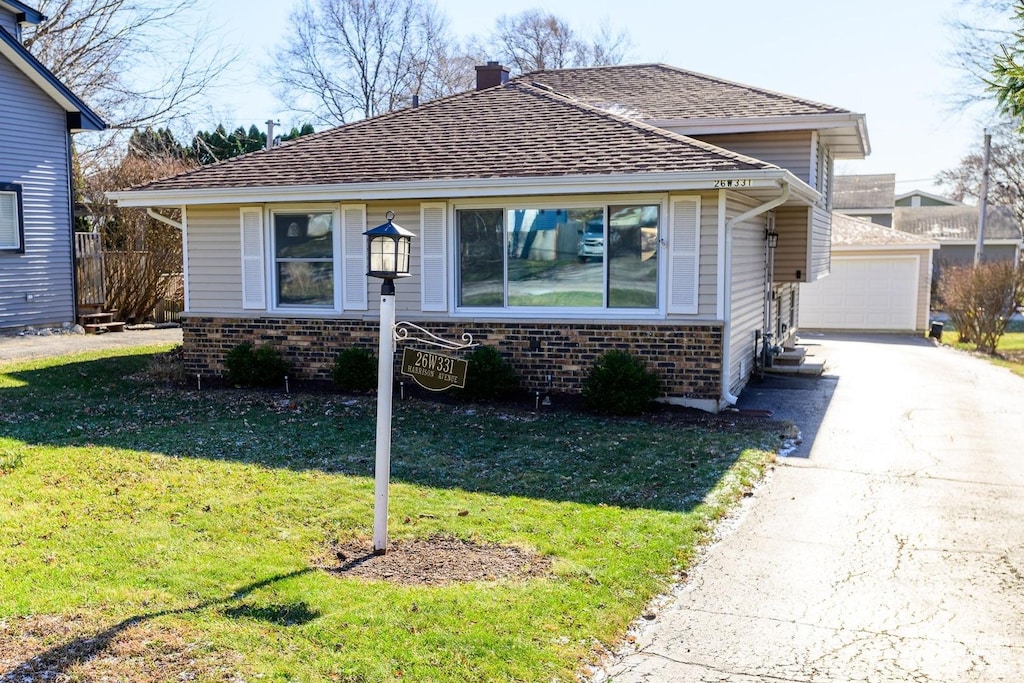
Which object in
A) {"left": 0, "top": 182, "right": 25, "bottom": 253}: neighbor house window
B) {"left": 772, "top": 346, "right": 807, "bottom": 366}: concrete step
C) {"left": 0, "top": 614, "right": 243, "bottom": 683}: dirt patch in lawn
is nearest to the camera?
{"left": 0, "top": 614, "right": 243, "bottom": 683}: dirt patch in lawn

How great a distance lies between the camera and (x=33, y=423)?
9.67m

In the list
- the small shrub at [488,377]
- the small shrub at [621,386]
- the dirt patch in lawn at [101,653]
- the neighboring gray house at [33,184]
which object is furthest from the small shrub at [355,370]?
the neighboring gray house at [33,184]

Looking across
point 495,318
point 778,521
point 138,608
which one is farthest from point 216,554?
point 495,318

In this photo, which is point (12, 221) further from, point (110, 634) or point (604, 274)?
point (110, 634)

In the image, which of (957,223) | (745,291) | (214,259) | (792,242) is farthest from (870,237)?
(957,223)

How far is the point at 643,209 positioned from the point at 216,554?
6876 mm

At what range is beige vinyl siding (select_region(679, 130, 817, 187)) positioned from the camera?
14234mm

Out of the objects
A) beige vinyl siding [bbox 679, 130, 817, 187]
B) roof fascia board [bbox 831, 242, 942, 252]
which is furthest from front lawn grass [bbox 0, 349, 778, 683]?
roof fascia board [bbox 831, 242, 942, 252]

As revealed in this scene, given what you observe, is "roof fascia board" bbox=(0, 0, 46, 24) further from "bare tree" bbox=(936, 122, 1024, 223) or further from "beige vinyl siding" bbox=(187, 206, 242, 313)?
"bare tree" bbox=(936, 122, 1024, 223)

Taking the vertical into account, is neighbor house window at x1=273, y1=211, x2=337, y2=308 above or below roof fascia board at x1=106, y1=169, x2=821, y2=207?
below

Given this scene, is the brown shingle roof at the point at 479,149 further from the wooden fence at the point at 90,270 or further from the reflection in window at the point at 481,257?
the wooden fence at the point at 90,270

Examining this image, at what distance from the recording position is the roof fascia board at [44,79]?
17.2m

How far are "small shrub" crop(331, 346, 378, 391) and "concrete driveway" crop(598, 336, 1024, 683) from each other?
208 inches

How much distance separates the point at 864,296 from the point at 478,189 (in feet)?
53.4
